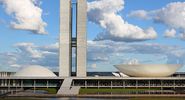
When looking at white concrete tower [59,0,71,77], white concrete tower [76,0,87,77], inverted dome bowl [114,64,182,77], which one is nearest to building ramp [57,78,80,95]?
white concrete tower [59,0,71,77]

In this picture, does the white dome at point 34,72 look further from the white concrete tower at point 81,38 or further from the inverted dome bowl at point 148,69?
the inverted dome bowl at point 148,69

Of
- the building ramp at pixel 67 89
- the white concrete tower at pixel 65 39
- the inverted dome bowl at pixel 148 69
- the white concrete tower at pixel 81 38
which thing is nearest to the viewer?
the building ramp at pixel 67 89

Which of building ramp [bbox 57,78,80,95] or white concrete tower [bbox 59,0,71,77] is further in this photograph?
white concrete tower [bbox 59,0,71,77]

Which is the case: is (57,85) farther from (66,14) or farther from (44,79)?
(66,14)

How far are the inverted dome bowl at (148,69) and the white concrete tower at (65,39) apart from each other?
10949 millimetres

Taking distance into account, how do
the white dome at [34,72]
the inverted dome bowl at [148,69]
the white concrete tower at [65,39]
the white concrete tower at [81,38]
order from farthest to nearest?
the white concrete tower at [81,38], the white concrete tower at [65,39], the white dome at [34,72], the inverted dome bowl at [148,69]

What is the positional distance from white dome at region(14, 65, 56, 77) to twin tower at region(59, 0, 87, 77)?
3.31m

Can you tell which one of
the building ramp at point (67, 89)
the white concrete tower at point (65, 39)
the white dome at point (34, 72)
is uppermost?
the white concrete tower at point (65, 39)

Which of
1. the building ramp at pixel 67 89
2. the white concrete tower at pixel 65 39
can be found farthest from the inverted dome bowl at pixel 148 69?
the building ramp at pixel 67 89

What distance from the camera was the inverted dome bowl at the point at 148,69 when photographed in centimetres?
8238

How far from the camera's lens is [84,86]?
83.2 meters

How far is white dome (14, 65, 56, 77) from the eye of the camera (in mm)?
85250

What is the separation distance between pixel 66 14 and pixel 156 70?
887 inches

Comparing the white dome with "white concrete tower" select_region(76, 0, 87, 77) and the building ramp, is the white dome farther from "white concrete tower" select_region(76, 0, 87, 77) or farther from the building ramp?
the building ramp
